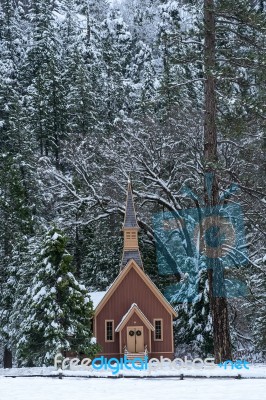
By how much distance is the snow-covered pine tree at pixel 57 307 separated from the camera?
25578 millimetres

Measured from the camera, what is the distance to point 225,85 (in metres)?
17.0

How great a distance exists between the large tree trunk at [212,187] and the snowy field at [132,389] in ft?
13.0

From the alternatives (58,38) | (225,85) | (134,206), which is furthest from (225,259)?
(58,38)

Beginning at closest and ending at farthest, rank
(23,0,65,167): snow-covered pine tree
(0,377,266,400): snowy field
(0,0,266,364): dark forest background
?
(0,377,266,400): snowy field < (0,0,266,364): dark forest background < (23,0,65,167): snow-covered pine tree

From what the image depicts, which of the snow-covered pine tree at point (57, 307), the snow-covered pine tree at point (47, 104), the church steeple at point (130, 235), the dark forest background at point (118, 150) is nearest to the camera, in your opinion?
the dark forest background at point (118, 150)

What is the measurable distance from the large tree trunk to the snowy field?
3953mm

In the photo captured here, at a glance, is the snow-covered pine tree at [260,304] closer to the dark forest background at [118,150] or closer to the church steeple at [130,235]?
the dark forest background at [118,150]

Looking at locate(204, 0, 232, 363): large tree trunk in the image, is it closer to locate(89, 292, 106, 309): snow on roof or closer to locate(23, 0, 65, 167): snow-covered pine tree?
locate(89, 292, 106, 309): snow on roof

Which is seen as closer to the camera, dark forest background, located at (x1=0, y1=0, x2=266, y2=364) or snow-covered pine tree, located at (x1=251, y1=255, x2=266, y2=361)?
dark forest background, located at (x1=0, y1=0, x2=266, y2=364)

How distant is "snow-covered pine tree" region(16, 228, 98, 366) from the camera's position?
25578mm

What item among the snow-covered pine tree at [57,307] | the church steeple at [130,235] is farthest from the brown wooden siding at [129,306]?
the snow-covered pine tree at [57,307]

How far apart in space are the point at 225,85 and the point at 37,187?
30.9m

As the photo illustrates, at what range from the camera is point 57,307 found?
25.6 m

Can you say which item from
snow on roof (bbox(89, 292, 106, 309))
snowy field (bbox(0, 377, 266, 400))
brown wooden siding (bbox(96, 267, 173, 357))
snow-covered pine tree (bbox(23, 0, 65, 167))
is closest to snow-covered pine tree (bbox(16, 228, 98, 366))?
snow on roof (bbox(89, 292, 106, 309))
